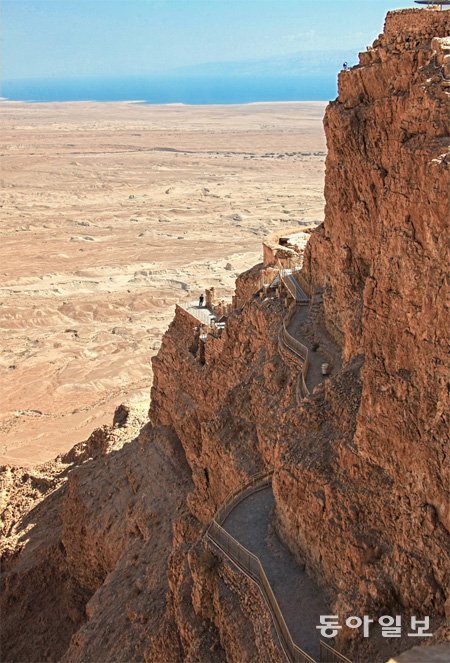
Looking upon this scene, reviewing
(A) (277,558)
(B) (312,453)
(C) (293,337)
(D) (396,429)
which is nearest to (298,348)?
(C) (293,337)

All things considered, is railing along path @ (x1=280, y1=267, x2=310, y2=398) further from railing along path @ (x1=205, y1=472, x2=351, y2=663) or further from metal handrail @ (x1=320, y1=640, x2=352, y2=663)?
metal handrail @ (x1=320, y1=640, x2=352, y2=663)

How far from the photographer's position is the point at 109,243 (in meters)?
64.9

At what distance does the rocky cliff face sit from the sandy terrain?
8.69 meters

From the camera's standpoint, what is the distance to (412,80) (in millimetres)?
13391

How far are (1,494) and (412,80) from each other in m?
18.1

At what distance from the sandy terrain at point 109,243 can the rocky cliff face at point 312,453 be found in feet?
28.5

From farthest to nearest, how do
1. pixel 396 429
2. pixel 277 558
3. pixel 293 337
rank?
pixel 293 337, pixel 277 558, pixel 396 429

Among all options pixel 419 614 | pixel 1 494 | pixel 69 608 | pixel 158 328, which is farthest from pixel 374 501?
pixel 158 328

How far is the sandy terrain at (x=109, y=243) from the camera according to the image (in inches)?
1459

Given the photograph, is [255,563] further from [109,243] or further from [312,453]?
[109,243]

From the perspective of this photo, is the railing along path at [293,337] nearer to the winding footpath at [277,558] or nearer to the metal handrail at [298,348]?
the metal handrail at [298,348]

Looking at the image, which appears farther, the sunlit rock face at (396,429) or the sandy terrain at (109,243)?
the sandy terrain at (109,243)

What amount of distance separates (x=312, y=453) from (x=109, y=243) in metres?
54.7

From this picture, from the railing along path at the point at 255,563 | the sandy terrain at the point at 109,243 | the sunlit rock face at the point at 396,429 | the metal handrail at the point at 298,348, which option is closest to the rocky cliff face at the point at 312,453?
the sunlit rock face at the point at 396,429
